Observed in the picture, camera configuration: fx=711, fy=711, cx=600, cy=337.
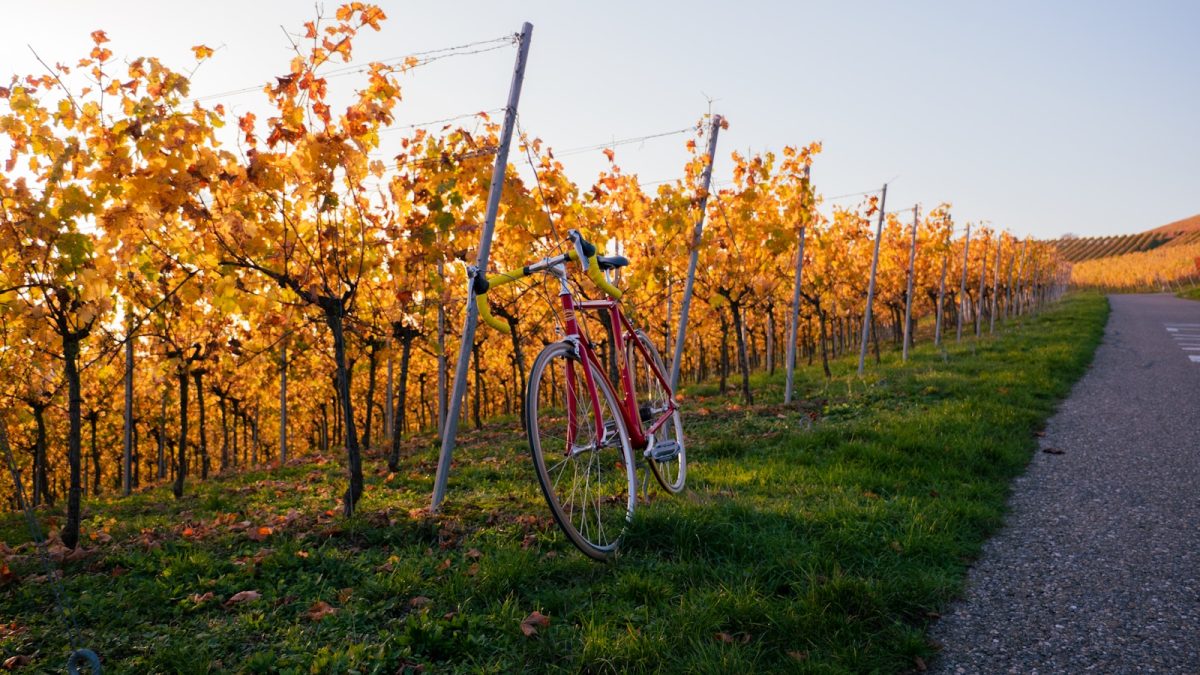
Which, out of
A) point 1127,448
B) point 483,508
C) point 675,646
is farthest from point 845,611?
point 1127,448

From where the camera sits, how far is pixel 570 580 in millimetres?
3783

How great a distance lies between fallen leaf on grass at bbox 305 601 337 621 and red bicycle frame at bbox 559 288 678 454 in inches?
55.0

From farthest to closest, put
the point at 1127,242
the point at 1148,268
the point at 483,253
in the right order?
the point at 1127,242 < the point at 1148,268 < the point at 483,253

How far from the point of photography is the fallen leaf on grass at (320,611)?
3.42 m

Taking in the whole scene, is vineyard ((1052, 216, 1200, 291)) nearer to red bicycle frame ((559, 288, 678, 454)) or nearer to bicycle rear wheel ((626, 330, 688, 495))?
bicycle rear wheel ((626, 330, 688, 495))

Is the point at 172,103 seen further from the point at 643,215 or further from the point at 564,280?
the point at 643,215

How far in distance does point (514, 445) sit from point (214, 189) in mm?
6591

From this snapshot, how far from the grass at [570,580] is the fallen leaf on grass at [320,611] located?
2 cm

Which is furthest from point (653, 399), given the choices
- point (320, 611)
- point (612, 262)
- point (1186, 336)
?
point (1186, 336)

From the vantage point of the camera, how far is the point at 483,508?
17.1 feet

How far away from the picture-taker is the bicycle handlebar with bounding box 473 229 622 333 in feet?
12.4

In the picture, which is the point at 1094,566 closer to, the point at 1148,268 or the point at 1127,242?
the point at 1148,268

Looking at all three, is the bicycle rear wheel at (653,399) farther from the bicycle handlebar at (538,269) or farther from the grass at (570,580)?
Result: the bicycle handlebar at (538,269)

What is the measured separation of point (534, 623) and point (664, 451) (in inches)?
58.8
